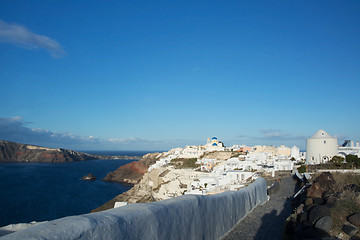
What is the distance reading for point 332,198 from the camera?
6.20m

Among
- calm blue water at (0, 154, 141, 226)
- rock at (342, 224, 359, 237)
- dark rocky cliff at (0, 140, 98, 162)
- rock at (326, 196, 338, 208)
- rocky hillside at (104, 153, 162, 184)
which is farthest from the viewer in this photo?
dark rocky cliff at (0, 140, 98, 162)

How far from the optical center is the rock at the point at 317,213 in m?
5.38

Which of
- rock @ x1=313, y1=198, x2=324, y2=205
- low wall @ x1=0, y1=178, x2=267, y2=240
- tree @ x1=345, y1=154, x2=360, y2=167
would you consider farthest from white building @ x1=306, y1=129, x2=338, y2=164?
rock @ x1=313, y1=198, x2=324, y2=205

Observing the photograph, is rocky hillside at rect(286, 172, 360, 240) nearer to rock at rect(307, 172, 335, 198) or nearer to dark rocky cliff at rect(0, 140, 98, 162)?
rock at rect(307, 172, 335, 198)

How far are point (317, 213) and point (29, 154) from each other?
14777 centimetres

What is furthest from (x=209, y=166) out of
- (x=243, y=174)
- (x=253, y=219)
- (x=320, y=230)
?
(x=320, y=230)

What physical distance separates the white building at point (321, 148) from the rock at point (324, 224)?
2523 centimetres

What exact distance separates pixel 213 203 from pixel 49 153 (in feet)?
464

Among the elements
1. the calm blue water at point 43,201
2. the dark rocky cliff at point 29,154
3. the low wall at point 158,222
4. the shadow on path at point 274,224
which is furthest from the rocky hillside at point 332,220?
the dark rocky cliff at point 29,154

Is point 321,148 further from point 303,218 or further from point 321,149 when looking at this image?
point 303,218

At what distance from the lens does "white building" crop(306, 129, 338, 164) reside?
27.6 meters

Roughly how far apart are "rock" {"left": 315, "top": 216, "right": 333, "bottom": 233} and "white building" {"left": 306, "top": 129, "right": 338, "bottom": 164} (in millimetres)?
25225

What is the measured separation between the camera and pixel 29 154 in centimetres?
13075

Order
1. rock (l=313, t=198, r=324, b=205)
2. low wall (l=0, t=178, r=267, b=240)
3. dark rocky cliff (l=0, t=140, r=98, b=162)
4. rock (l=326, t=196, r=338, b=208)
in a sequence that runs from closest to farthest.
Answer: low wall (l=0, t=178, r=267, b=240)
rock (l=326, t=196, r=338, b=208)
rock (l=313, t=198, r=324, b=205)
dark rocky cliff (l=0, t=140, r=98, b=162)
